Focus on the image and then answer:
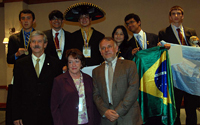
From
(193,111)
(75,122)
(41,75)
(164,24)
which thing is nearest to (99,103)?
(75,122)

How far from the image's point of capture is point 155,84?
2.75m

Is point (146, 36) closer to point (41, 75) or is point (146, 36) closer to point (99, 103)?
point (99, 103)

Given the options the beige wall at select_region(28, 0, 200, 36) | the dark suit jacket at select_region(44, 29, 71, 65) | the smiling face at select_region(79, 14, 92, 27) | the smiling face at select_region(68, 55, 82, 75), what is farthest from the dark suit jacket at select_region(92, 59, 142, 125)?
the beige wall at select_region(28, 0, 200, 36)

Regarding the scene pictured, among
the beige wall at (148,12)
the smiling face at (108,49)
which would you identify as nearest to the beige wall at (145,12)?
the beige wall at (148,12)

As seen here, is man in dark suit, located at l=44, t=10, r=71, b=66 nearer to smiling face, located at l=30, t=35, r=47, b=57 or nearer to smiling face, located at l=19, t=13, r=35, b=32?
smiling face, located at l=19, t=13, r=35, b=32

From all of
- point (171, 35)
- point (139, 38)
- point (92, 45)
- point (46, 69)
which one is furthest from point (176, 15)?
point (46, 69)

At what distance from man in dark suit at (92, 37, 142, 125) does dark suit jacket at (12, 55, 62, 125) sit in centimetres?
60

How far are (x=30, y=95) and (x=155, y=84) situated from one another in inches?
67.4

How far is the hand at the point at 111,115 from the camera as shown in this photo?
6.70ft

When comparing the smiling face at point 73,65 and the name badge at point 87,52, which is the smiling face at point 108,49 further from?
the name badge at point 87,52

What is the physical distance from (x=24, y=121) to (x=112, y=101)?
3.44 ft

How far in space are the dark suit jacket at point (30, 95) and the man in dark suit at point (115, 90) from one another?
60cm

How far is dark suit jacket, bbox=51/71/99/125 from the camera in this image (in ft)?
6.81

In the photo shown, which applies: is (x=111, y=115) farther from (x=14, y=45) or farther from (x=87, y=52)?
(x=14, y=45)
